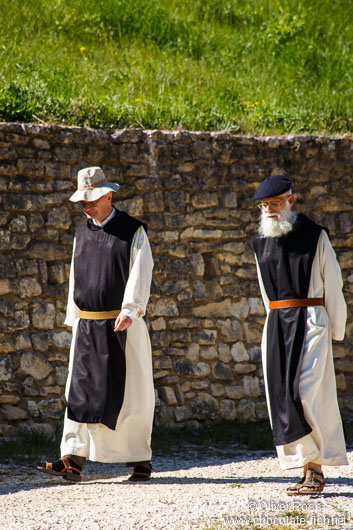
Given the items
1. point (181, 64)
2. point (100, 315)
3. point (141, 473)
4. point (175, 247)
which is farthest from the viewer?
point (181, 64)

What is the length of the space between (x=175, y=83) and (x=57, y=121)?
1.97 m

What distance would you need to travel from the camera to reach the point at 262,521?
3295 millimetres

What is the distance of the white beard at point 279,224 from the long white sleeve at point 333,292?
0.24 meters

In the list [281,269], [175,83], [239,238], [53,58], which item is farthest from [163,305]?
[53,58]

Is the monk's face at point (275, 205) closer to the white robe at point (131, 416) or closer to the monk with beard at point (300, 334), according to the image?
the monk with beard at point (300, 334)

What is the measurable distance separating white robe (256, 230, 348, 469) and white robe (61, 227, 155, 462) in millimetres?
889

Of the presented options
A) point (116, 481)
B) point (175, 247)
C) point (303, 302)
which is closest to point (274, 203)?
point (303, 302)

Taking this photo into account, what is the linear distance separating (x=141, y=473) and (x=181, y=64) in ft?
18.0

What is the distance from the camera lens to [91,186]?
15.2ft

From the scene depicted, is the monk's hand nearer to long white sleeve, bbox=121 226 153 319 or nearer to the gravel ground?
long white sleeve, bbox=121 226 153 319

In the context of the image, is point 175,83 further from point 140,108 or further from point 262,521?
point 262,521

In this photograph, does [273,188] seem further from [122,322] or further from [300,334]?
[122,322]

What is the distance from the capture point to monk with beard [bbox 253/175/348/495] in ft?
13.1

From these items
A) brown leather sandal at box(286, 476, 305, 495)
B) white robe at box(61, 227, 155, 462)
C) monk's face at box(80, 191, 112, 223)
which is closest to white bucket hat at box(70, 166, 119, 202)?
monk's face at box(80, 191, 112, 223)
